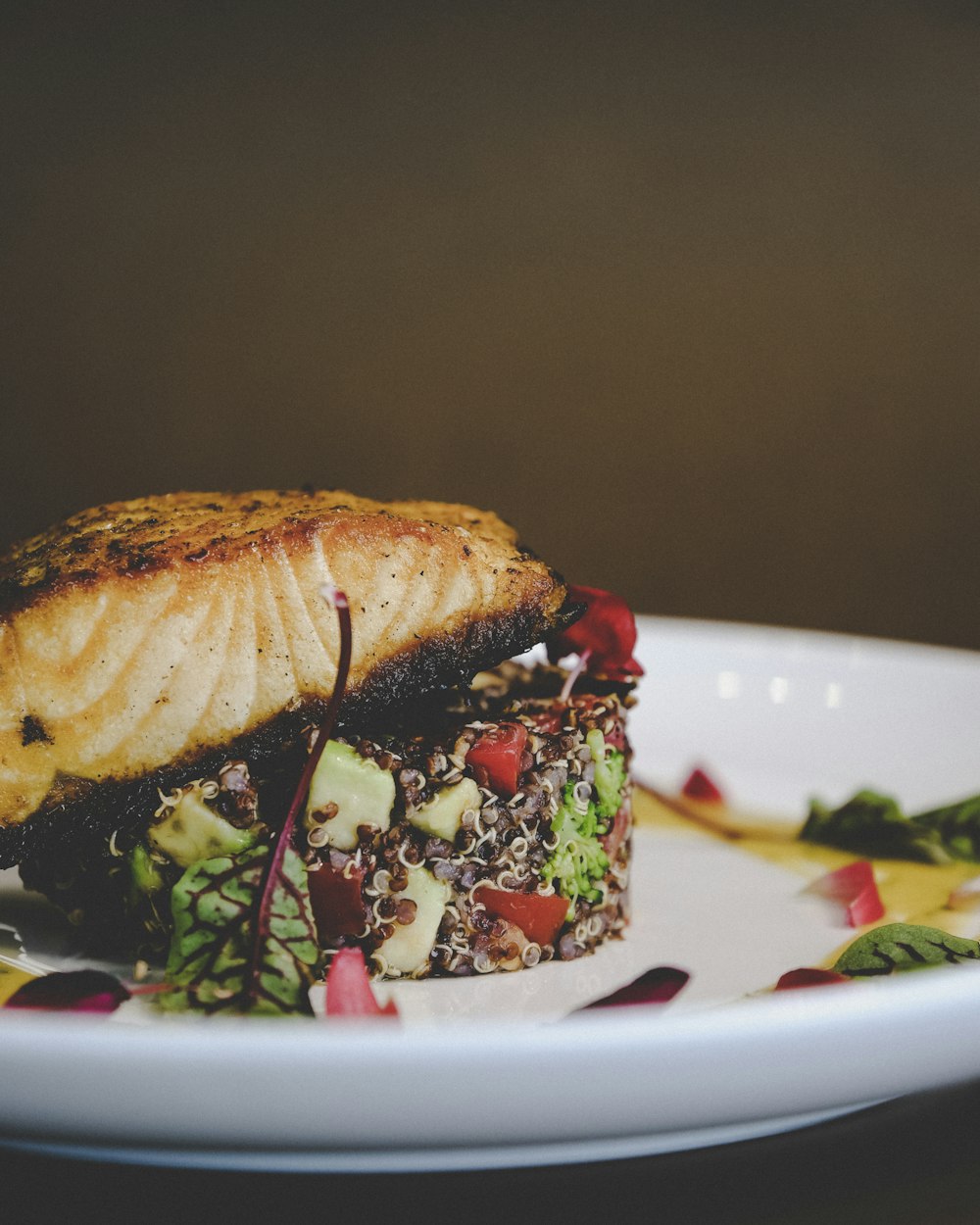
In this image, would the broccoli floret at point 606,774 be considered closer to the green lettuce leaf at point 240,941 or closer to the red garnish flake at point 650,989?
the red garnish flake at point 650,989

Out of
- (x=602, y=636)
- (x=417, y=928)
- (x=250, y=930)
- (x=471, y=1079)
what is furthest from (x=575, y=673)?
(x=471, y=1079)

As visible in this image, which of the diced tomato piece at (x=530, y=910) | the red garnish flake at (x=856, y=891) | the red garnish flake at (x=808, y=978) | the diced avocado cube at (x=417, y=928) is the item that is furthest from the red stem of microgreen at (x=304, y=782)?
the red garnish flake at (x=856, y=891)

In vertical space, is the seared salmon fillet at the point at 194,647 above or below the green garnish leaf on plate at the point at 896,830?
above

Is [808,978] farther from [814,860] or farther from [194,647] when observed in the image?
[194,647]

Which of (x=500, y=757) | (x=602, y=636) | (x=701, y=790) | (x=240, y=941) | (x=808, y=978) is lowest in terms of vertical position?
(x=701, y=790)

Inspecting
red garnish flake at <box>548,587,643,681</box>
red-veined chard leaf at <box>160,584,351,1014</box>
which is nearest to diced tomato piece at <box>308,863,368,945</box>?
red-veined chard leaf at <box>160,584,351,1014</box>

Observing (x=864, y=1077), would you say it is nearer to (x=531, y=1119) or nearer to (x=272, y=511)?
(x=531, y=1119)

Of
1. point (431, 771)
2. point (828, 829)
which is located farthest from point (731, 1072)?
point (828, 829)
